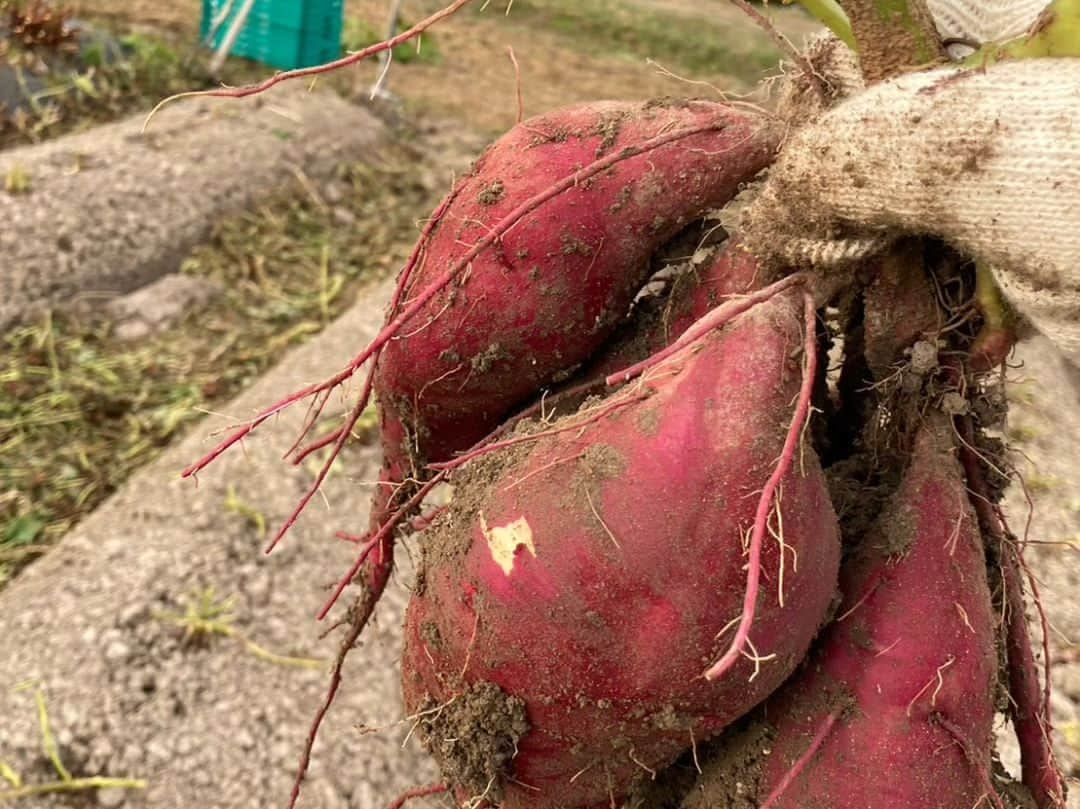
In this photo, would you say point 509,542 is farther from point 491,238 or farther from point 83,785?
point 83,785

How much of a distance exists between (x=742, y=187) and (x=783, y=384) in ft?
0.88

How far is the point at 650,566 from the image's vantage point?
79 centimetres

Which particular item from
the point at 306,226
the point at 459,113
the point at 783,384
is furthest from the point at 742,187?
the point at 459,113

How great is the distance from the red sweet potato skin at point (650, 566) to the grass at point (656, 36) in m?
5.40

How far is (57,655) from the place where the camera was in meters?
1.58

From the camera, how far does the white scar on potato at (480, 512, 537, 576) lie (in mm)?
843

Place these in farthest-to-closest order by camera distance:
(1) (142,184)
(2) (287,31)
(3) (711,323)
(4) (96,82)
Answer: (2) (287,31)
(4) (96,82)
(1) (142,184)
(3) (711,323)

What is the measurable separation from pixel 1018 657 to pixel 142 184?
280 cm

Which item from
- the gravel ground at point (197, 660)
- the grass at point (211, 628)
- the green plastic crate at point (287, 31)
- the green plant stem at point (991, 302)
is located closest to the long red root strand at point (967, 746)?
the green plant stem at point (991, 302)

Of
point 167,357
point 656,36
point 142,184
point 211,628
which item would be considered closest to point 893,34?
point 211,628

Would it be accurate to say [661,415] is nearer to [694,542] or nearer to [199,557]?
[694,542]

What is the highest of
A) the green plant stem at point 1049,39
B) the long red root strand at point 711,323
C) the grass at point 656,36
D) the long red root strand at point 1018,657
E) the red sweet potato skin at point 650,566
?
the green plant stem at point 1049,39

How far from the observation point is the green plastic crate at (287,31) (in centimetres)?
418

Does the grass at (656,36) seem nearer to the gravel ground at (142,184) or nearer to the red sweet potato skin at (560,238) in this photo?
the gravel ground at (142,184)
